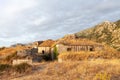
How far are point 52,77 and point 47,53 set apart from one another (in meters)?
13.2

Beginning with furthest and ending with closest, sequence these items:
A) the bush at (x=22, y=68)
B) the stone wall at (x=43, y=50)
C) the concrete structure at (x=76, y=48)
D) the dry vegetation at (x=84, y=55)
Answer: the stone wall at (x=43, y=50)
the concrete structure at (x=76, y=48)
the dry vegetation at (x=84, y=55)
the bush at (x=22, y=68)

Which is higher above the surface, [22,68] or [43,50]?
[43,50]

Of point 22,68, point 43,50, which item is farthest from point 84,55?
point 22,68

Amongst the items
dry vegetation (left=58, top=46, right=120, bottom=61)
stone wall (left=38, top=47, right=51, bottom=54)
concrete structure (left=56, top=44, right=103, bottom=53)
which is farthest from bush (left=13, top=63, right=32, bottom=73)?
stone wall (left=38, top=47, right=51, bottom=54)

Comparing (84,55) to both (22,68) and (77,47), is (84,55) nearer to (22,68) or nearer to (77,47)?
(77,47)

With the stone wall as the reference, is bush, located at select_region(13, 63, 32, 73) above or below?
below

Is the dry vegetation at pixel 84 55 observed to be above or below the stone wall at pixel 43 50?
below

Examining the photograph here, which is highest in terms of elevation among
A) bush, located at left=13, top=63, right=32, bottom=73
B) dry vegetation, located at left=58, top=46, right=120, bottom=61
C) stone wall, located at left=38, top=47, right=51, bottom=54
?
stone wall, located at left=38, top=47, right=51, bottom=54

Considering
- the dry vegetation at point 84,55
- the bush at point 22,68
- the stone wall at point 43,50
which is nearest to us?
the bush at point 22,68

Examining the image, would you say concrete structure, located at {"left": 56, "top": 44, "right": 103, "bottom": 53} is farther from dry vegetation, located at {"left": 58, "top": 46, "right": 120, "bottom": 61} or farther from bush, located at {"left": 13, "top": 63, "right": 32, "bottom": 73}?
bush, located at {"left": 13, "top": 63, "right": 32, "bottom": 73}

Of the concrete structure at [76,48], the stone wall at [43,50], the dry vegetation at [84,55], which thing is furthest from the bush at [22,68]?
the stone wall at [43,50]

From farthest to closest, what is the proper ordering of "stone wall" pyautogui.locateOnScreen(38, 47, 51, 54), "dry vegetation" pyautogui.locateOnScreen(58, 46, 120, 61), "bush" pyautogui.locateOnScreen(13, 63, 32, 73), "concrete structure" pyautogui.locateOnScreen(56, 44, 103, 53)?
"stone wall" pyautogui.locateOnScreen(38, 47, 51, 54) → "concrete structure" pyautogui.locateOnScreen(56, 44, 103, 53) → "dry vegetation" pyautogui.locateOnScreen(58, 46, 120, 61) → "bush" pyautogui.locateOnScreen(13, 63, 32, 73)

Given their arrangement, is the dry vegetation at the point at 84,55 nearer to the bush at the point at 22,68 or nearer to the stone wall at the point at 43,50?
the stone wall at the point at 43,50

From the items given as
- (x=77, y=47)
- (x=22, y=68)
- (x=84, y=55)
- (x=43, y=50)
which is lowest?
(x=22, y=68)
